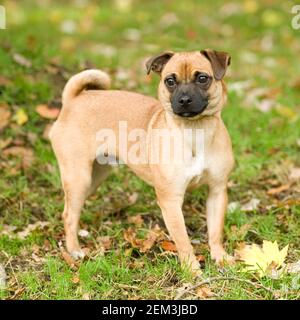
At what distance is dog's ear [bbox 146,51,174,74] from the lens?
445 cm

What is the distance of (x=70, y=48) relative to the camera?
834 centimetres

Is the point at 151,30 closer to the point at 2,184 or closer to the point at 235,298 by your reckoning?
the point at 2,184

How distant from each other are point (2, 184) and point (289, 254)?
94.8 inches

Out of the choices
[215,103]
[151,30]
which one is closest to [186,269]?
[215,103]

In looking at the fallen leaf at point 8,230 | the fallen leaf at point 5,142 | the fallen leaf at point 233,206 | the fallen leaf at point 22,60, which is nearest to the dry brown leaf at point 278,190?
the fallen leaf at point 233,206

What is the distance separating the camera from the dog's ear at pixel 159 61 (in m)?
4.45

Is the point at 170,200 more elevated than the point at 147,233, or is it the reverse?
the point at 170,200

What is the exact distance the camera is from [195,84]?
168 inches

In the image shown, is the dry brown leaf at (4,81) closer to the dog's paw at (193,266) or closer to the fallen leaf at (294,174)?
the fallen leaf at (294,174)

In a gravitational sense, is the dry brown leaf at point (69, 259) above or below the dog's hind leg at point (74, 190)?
below

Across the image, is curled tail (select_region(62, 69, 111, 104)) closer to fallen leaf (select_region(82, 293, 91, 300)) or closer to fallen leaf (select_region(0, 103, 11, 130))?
fallen leaf (select_region(0, 103, 11, 130))

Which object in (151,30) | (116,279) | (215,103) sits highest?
(151,30)

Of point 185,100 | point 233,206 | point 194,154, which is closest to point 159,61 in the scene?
point 185,100

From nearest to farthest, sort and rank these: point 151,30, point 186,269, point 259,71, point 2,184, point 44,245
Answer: point 186,269
point 44,245
point 2,184
point 259,71
point 151,30
